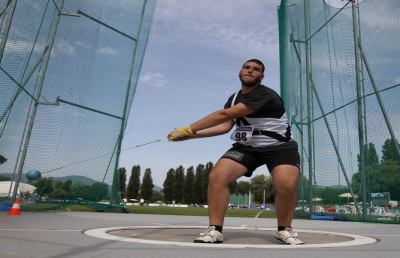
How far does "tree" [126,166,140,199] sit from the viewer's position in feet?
240

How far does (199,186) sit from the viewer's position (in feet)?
238

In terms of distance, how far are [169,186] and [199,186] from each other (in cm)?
590

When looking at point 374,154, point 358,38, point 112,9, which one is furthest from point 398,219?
point 112,9

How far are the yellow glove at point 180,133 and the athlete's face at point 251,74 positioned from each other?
2.07 ft

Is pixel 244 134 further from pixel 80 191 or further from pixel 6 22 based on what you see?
pixel 80 191

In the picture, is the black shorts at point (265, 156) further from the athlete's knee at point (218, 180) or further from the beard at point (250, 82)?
the beard at point (250, 82)

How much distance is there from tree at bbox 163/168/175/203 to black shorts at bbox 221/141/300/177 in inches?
2831

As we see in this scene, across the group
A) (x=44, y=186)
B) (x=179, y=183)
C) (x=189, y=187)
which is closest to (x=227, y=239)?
(x=44, y=186)

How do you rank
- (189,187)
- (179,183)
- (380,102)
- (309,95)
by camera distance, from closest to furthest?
(380,102) < (309,95) < (189,187) < (179,183)

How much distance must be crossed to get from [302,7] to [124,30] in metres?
5.09

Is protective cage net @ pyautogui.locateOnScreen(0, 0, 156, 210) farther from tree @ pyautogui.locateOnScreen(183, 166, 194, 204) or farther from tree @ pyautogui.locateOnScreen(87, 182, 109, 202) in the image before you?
tree @ pyautogui.locateOnScreen(183, 166, 194, 204)

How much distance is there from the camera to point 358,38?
30.0ft

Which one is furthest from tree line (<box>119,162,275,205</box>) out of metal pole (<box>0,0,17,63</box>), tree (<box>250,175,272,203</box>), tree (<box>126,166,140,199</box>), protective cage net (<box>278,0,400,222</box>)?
metal pole (<box>0,0,17,63</box>)

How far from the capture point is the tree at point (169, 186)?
7462 cm
